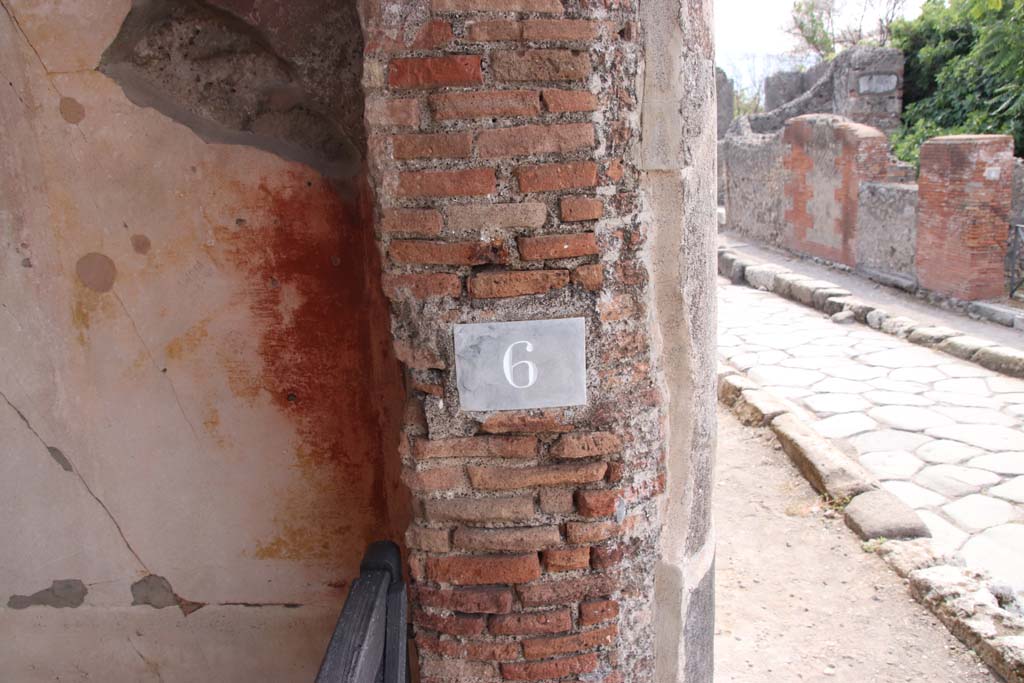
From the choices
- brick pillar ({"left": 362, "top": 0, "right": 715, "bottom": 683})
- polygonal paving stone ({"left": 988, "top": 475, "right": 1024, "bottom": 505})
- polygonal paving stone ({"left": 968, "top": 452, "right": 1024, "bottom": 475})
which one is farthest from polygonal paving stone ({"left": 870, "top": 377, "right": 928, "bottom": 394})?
brick pillar ({"left": 362, "top": 0, "right": 715, "bottom": 683})

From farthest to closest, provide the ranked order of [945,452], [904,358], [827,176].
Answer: [827,176]
[904,358]
[945,452]

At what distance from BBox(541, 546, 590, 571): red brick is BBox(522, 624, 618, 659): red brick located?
0.62ft

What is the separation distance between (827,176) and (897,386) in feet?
20.6

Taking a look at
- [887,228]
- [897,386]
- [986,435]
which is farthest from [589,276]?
[887,228]

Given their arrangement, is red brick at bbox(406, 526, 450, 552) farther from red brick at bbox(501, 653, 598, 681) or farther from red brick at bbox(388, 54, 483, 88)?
red brick at bbox(388, 54, 483, 88)

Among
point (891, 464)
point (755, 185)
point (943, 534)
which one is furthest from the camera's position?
point (755, 185)

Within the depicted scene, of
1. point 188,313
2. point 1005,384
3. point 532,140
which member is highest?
point 532,140

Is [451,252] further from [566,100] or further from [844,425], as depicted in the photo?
[844,425]

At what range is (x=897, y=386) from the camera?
6.82m

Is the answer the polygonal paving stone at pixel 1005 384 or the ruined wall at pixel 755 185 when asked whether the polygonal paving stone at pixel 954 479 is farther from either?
the ruined wall at pixel 755 185

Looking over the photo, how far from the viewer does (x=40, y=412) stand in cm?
265

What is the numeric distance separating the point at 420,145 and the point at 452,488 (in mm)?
850

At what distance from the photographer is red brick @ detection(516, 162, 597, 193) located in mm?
1931

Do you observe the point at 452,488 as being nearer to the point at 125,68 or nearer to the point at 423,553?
the point at 423,553
